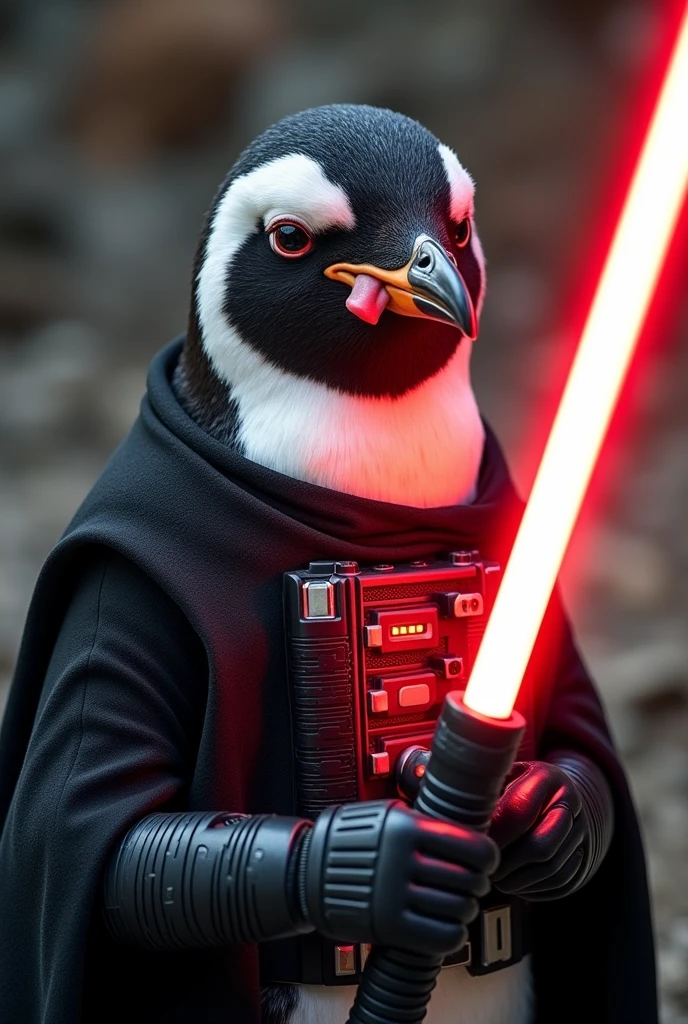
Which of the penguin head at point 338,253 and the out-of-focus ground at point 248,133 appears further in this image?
the out-of-focus ground at point 248,133

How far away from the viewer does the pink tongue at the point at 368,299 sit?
32.6 inches

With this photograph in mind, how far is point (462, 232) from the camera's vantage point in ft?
3.05

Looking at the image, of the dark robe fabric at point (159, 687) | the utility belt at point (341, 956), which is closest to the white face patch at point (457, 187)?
the dark robe fabric at point (159, 687)

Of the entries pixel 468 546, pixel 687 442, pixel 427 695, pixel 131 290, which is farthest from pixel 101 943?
pixel 131 290

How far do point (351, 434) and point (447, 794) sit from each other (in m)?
0.31

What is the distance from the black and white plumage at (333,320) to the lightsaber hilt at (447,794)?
0.85ft

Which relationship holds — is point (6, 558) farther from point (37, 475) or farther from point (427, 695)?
point (427, 695)

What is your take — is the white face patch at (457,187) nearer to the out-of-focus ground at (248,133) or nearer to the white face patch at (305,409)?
the white face patch at (305,409)

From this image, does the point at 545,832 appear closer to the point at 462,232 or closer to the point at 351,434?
the point at 351,434

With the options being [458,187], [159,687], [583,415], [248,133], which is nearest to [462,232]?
[458,187]

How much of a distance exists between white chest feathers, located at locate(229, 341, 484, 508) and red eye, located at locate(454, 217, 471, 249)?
3.6 inches

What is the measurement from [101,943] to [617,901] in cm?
48

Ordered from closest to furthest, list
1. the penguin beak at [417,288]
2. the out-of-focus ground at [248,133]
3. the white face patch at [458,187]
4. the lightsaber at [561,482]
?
1. the lightsaber at [561,482]
2. the penguin beak at [417,288]
3. the white face patch at [458,187]
4. the out-of-focus ground at [248,133]

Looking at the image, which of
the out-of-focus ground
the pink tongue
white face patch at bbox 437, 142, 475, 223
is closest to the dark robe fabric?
the pink tongue
